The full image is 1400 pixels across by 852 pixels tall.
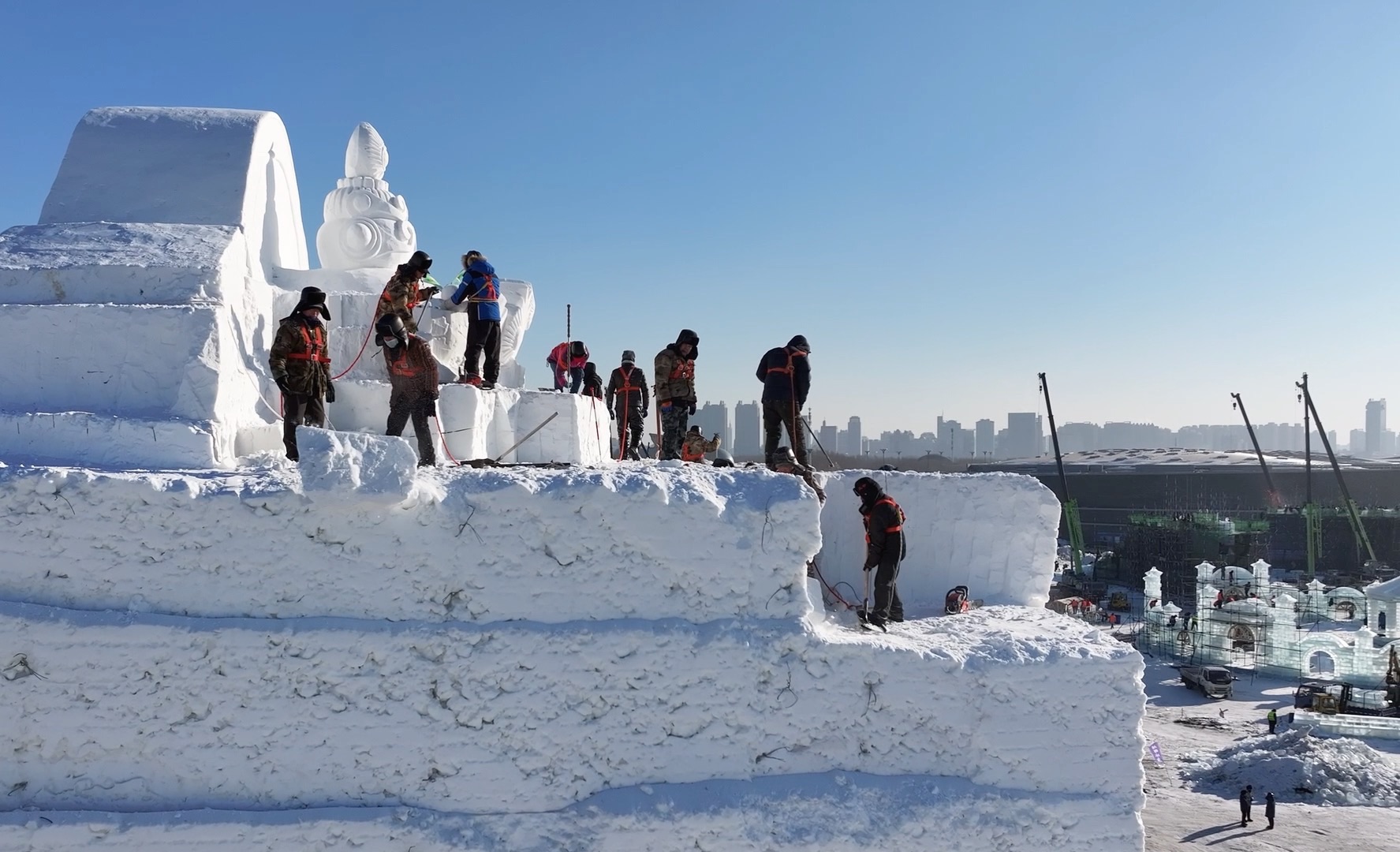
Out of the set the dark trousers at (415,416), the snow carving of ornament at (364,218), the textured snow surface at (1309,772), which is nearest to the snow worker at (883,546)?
the dark trousers at (415,416)

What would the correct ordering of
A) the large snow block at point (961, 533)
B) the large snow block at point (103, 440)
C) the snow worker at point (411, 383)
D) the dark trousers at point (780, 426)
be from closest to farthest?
the large snow block at point (103, 440)
the snow worker at point (411, 383)
the large snow block at point (961, 533)
the dark trousers at point (780, 426)

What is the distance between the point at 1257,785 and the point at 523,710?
46.0ft

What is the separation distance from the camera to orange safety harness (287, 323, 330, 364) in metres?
5.63

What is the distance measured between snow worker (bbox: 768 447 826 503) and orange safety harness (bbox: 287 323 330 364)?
3415 mm

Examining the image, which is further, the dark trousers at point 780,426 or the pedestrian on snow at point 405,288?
the dark trousers at point 780,426

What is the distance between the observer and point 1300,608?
90.1ft

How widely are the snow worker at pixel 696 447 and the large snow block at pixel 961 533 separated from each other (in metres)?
2.22

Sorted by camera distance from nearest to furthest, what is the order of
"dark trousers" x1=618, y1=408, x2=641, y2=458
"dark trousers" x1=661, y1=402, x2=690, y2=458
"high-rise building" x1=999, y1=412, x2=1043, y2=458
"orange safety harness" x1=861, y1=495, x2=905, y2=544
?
"orange safety harness" x1=861, y1=495, x2=905, y2=544 < "dark trousers" x1=661, y1=402, x2=690, y2=458 < "dark trousers" x1=618, y1=408, x2=641, y2=458 < "high-rise building" x1=999, y1=412, x2=1043, y2=458

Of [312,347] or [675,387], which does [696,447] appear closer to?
[675,387]

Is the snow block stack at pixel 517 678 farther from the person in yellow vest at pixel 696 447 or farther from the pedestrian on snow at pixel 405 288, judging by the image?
the person in yellow vest at pixel 696 447

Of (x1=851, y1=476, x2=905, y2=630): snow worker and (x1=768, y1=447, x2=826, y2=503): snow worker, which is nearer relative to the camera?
(x1=851, y1=476, x2=905, y2=630): snow worker

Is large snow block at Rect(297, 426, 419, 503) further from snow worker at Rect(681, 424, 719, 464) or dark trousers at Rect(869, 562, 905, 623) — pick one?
snow worker at Rect(681, 424, 719, 464)

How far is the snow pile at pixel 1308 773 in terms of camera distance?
13.1 metres

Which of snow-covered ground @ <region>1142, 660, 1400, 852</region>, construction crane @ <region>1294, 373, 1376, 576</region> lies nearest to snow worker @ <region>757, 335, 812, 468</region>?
snow-covered ground @ <region>1142, 660, 1400, 852</region>
